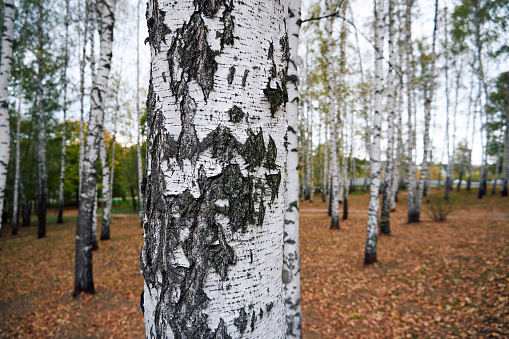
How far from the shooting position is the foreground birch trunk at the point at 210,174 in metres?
0.65

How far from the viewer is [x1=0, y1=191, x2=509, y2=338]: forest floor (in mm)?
4305

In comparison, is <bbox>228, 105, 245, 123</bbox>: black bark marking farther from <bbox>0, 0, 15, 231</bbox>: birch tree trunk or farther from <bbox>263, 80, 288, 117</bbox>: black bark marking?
<bbox>0, 0, 15, 231</bbox>: birch tree trunk

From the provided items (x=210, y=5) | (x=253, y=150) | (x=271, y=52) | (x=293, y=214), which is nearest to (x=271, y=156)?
(x=253, y=150)

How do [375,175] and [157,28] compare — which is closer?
[157,28]

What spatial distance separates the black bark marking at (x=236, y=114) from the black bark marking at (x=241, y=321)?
51cm

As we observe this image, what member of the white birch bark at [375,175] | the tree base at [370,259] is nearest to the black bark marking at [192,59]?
the white birch bark at [375,175]

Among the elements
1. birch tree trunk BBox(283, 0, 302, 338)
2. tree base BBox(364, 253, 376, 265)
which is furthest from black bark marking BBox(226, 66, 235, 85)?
tree base BBox(364, 253, 376, 265)

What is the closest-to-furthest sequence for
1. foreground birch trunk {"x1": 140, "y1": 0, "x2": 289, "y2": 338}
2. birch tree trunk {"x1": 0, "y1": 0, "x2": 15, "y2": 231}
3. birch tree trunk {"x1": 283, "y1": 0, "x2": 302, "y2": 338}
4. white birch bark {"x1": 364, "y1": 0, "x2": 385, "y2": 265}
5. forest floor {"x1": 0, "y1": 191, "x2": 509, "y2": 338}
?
foreground birch trunk {"x1": 140, "y1": 0, "x2": 289, "y2": 338} < birch tree trunk {"x1": 283, "y1": 0, "x2": 302, "y2": 338} < forest floor {"x1": 0, "y1": 191, "x2": 509, "y2": 338} < birch tree trunk {"x1": 0, "y1": 0, "x2": 15, "y2": 231} < white birch bark {"x1": 364, "y1": 0, "x2": 385, "y2": 265}

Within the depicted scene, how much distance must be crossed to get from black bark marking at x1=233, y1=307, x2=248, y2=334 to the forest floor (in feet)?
14.5

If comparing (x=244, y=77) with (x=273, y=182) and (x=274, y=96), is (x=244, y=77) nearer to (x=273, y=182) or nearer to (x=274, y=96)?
(x=274, y=96)

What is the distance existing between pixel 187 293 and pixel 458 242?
1033 cm

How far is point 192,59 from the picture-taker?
67 cm

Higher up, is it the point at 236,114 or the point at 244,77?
the point at 244,77

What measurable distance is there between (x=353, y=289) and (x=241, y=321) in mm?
5923
